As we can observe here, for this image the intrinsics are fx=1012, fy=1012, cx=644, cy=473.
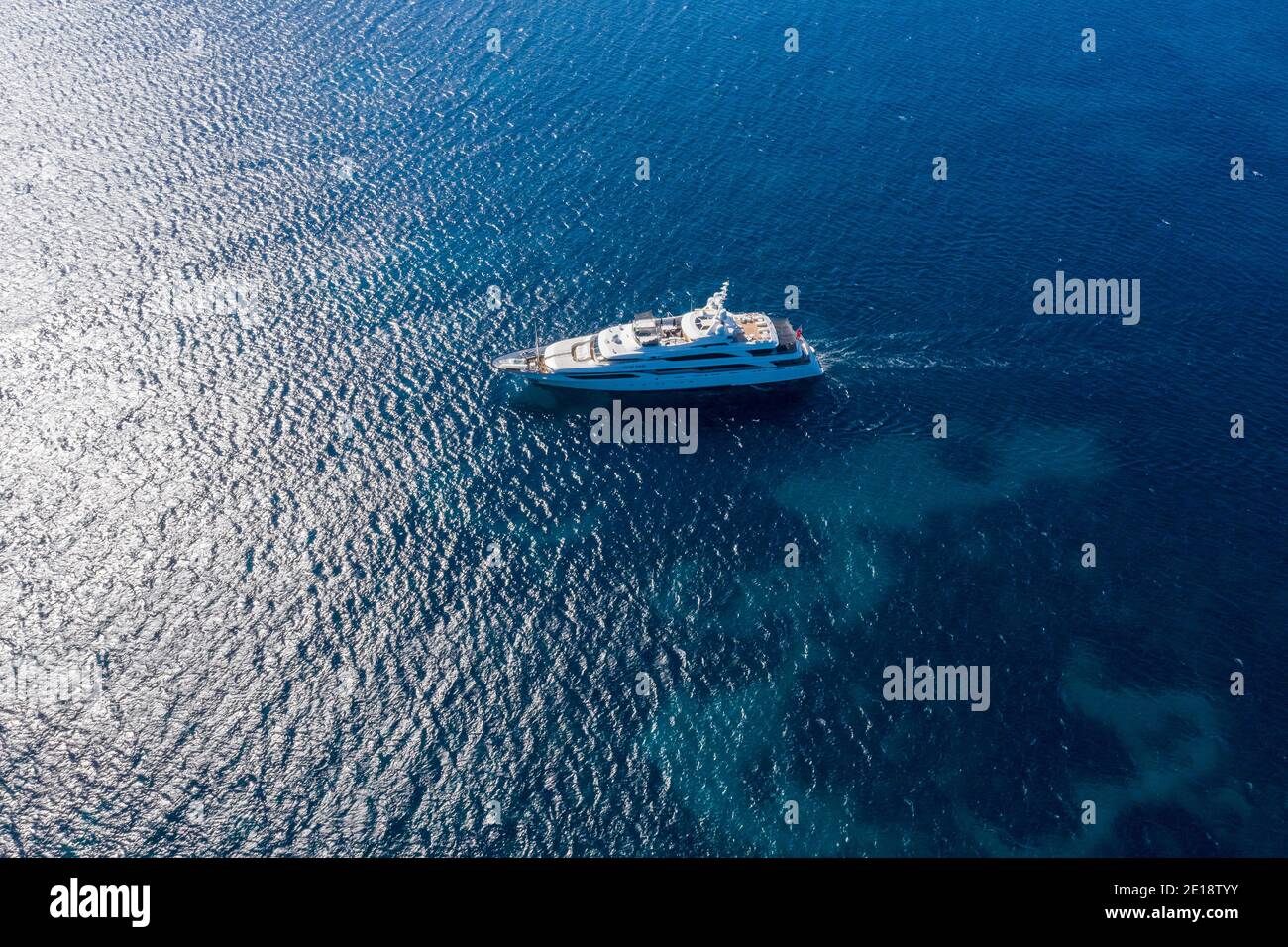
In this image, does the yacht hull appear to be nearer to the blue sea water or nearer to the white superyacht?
the white superyacht

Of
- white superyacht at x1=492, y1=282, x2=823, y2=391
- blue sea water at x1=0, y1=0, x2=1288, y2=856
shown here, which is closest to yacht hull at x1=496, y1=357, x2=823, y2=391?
white superyacht at x1=492, y1=282, x2=823, y2=391

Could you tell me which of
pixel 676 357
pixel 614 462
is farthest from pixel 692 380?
pixel 614 462

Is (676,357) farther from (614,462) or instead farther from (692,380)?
(614,462)

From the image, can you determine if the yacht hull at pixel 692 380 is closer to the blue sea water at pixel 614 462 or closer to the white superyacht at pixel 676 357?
the white superyacht at pixel 676 357

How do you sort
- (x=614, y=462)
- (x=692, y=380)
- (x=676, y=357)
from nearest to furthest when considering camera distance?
(x=614, y=462), (x=676, y=357), (x=692, y=380)

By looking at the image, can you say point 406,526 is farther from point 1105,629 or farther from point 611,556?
point 1105,629

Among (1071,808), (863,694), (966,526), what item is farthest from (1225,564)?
(863,694)
